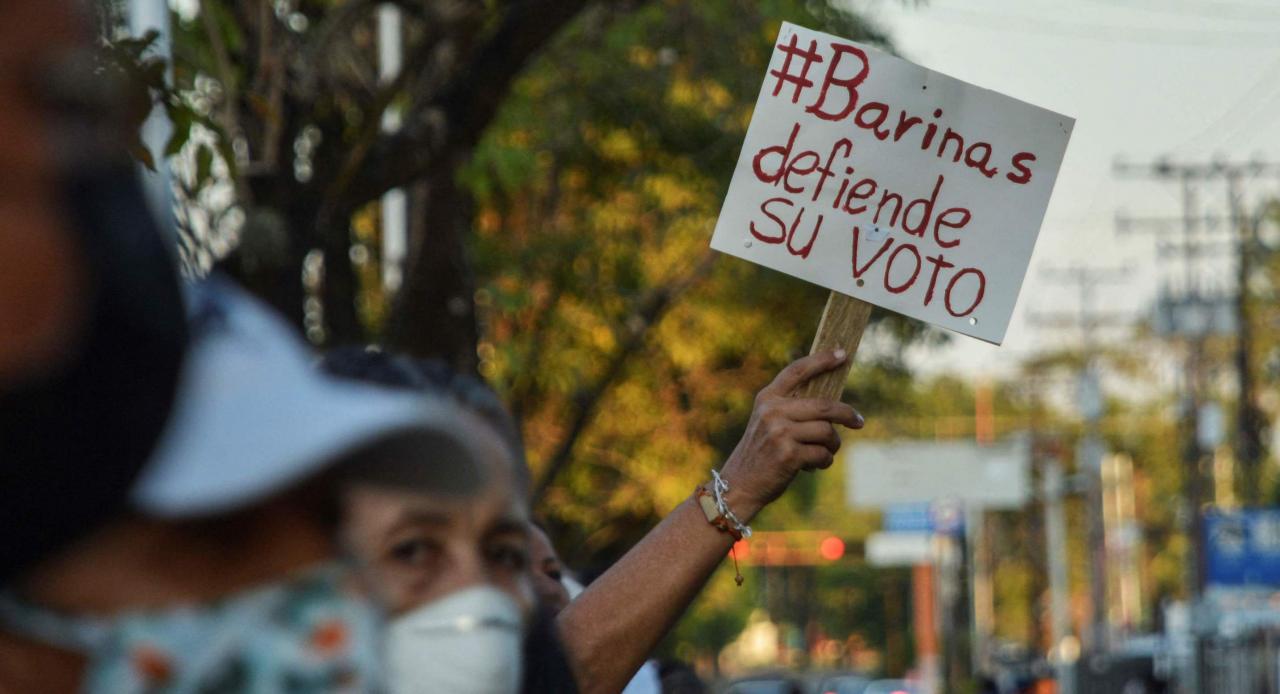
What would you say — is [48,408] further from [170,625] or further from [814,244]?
[814,244]

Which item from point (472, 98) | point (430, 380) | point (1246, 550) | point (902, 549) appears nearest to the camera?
point (430, 380)

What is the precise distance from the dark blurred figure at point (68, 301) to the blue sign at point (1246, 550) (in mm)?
27483

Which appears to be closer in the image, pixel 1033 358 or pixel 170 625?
pixel 170 625

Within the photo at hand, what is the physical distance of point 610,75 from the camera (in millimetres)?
15289

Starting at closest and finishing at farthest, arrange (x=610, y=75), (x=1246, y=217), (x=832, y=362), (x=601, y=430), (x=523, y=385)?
(x=832, y=362) → (x=610, y=75) → (x=523, y=385) → (x=601, y=430) → (x=1246, y=217)

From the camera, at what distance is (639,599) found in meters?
3.08

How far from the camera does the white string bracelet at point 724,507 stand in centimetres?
317

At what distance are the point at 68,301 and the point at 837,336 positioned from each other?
2500 millimetres

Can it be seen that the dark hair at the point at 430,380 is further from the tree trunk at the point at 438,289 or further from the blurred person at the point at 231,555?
the tree trunk at the point at 438,289

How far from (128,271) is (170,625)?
173mm

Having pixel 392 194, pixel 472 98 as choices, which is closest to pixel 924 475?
pixel 392 194

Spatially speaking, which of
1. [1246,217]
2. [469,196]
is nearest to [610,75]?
[469,196]

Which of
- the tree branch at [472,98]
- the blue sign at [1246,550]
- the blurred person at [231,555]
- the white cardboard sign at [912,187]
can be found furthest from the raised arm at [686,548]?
the blue sign at [1246,550]

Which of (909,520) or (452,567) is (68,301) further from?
(909,520)
